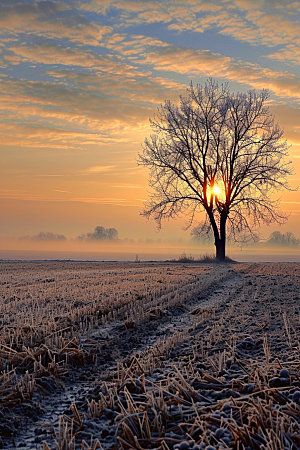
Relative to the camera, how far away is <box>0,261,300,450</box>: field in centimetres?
313

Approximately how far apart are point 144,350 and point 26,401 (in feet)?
7.01

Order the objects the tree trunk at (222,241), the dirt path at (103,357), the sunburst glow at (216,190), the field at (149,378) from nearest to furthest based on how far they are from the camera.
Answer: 1. the field at (149,378)
2. the dirt path at (103,357)
3. the tree trunk at (222,241)
4. the sunburst glow at (216,190)

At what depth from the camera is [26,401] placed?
4.10 meters

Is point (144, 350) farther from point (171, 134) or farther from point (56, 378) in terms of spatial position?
point (171, 134)

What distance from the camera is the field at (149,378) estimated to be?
3.13 m

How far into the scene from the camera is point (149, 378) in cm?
437

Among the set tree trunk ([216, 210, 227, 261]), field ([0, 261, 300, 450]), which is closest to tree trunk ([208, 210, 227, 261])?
tree trunk ([216, 210, 227, 261])

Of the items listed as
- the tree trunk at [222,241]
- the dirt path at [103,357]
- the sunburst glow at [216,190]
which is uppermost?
the sunburst glow at [216,190]

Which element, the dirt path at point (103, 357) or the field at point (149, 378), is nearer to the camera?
the field at point (149, 378)

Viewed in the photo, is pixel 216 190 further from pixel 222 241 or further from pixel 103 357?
pixel 103 357

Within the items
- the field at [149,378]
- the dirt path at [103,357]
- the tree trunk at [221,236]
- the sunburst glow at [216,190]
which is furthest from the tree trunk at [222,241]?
the field at [149,378]

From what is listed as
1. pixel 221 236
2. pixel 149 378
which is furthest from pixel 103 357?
Answer: pixel 221 236

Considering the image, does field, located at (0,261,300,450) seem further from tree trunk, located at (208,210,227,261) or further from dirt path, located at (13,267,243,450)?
tree trunk, located at (208,210,227,261)

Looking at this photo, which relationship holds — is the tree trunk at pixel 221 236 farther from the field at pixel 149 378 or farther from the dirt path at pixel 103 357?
the field at pixel 149 378
